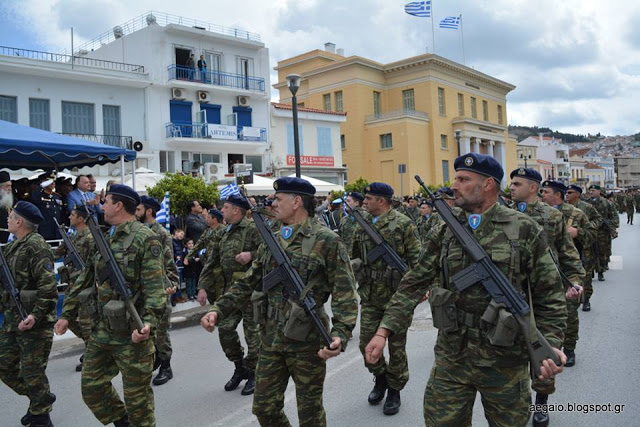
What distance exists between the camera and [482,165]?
318cm

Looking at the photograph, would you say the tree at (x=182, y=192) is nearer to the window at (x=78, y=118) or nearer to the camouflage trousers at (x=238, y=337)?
the camouflage trousers at (x=238, y=337)

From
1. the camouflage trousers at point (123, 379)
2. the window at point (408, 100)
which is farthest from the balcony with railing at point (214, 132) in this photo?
the camouflage trousers at point (123, 379)

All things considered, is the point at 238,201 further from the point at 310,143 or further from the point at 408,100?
the point at 408,100

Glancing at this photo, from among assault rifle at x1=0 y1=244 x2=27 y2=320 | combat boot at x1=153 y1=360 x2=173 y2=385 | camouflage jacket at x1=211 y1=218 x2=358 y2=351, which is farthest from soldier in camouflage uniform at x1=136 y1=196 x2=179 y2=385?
camouflage jacket at x1=211 y1=218 x2=358 y2=351

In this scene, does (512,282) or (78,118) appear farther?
(78,118)

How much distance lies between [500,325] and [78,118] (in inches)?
997

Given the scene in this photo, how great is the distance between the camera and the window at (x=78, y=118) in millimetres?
24172

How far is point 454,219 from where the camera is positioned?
311 centimetres

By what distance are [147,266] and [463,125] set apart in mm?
44938

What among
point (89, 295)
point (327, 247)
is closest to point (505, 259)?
point (327, 247)

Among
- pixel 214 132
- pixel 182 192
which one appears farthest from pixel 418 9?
pixel 182 192

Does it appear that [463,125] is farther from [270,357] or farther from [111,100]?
[270,357]

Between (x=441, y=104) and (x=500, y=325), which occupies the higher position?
(x=441, y=104)

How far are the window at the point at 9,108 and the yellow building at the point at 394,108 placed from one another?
26355mm
